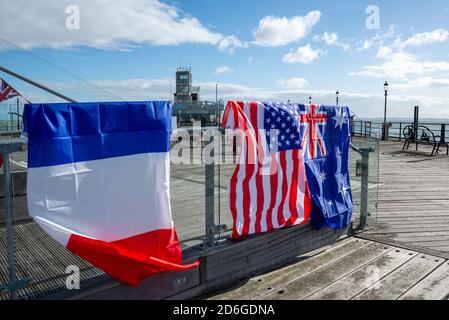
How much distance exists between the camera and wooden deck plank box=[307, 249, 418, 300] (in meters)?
3.33

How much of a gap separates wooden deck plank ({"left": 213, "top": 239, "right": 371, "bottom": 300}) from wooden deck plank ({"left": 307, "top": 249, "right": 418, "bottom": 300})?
352 millimetres

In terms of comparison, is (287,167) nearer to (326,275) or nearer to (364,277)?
(326,275)

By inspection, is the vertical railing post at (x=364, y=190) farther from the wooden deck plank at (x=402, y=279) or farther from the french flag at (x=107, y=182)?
the french flag at (x=107, y=182)

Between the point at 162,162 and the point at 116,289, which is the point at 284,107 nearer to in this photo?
the point at 162,162

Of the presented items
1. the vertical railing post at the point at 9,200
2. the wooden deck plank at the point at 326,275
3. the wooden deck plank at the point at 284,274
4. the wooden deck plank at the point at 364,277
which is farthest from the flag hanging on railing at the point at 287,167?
the vertical railing post at the point at 9,200

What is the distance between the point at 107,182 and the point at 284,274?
78.8 inches

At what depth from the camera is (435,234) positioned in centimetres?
499

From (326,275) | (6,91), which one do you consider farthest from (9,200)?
(6,91)

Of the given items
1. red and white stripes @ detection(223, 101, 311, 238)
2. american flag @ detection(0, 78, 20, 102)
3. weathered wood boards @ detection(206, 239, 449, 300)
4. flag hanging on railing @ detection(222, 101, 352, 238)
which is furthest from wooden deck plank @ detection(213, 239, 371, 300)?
american flag @ detection(0, 78, 20, 102)

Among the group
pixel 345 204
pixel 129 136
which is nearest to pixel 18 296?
pixel 129 136

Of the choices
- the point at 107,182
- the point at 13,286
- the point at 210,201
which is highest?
the point at 107,182

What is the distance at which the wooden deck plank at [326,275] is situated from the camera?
11.0 feet

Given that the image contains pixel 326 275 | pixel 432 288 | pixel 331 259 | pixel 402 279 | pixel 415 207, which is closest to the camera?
pixel 432 288

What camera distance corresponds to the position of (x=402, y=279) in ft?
11.9
